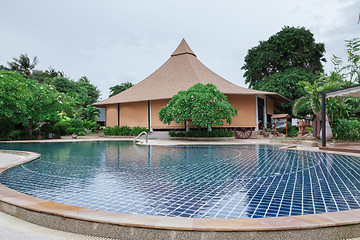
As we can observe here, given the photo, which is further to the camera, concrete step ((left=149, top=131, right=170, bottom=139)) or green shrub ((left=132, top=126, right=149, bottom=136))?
green shrub ((left=132, top=126, right=149, bottom=136))

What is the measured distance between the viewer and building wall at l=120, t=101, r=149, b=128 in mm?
20172

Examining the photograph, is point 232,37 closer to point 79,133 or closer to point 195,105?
point 195,105

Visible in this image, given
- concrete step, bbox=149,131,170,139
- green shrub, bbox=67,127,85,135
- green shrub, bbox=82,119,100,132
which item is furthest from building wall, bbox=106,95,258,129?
green shrub, bbox=82,119,100,132

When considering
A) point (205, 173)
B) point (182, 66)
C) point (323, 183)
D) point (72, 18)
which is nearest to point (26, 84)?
point (72, 18)

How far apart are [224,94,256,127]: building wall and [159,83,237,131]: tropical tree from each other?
407cm

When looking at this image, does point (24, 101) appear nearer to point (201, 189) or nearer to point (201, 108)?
point (201, 108)

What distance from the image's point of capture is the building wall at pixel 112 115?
21844 mm

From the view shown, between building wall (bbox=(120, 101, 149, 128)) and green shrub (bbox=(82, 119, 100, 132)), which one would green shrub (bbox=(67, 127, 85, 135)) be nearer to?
green shrub (bbox=(82, 119, 100, 132))

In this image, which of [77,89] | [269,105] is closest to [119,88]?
[77,89]

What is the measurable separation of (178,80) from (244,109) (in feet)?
18.6

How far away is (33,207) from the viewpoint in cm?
241

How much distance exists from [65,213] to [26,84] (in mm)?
14573

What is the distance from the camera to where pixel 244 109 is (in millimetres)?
18703

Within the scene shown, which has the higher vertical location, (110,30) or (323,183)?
(110,30)
